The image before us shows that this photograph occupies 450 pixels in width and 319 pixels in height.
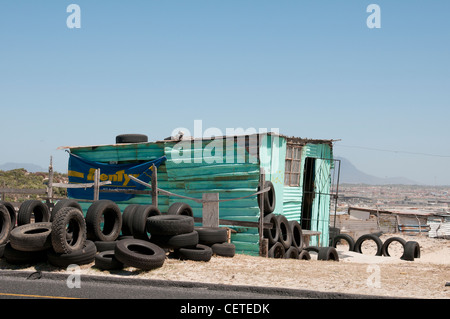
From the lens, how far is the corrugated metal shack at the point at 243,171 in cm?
1584

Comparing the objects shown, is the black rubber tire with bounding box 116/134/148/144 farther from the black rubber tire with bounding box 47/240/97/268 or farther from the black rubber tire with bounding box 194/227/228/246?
the black rubber tire with bounding box 47/240/97/268

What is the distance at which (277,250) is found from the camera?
1499 centimetres

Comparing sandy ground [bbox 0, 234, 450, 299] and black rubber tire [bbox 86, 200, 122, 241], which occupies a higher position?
black rubber tire [bbox 86, 200, 122, 241]

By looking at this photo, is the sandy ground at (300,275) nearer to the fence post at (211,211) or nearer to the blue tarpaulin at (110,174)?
the fence post at (211,211)

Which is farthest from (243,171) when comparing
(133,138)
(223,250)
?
(133,138)

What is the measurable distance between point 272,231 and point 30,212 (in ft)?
25.4

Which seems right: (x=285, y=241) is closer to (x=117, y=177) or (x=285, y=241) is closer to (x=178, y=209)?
(x=178, y=209)

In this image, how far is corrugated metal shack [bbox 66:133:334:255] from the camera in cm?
1584

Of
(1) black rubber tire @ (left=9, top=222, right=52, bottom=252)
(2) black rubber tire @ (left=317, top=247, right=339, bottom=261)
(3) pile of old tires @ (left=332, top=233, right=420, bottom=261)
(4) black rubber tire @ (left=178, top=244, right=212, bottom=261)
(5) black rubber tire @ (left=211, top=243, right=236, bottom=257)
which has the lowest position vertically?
(3) pile of old tires @ (left=332, top=233, right=420, bottom=261)

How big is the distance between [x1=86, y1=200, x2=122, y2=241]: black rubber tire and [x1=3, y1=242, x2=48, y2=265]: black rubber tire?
4.10ft

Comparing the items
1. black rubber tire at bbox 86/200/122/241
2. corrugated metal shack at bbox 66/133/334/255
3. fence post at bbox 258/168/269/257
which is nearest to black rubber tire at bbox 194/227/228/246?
fence post at bbox 258/168/269/257
